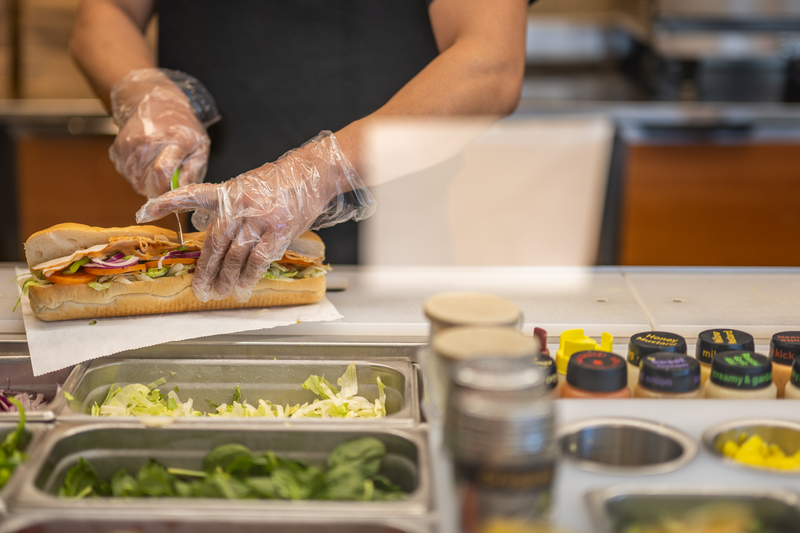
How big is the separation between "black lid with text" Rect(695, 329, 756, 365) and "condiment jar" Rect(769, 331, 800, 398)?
34mm

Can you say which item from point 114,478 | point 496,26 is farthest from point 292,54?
point 114,478

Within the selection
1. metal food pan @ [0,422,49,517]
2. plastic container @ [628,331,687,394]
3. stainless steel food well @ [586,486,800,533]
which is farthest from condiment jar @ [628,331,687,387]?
metal food pan @ [0,422,49,517]

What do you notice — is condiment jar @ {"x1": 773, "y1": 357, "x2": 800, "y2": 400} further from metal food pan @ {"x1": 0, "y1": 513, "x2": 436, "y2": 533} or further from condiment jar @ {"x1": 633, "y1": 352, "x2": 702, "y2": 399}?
metal food pan @ {"x1": 0, "y1": 513, "x2": 436, "y2": 533}

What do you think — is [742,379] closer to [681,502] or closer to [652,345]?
[652,345]

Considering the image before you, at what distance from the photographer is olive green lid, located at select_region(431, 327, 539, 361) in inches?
29.4

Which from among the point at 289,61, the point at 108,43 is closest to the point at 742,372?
the point at 289,61

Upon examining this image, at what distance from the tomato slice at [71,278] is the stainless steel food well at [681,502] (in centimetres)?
105

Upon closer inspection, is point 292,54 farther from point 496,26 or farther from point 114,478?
point 114,478

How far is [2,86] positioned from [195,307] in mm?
2856

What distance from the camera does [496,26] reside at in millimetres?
1689

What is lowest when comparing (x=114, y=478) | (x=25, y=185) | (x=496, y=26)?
(x=114, y=478)

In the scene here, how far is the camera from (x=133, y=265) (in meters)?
1.46

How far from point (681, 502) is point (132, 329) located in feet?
3.28

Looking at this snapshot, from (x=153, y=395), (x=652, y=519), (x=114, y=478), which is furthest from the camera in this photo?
(x=153, y=395)
